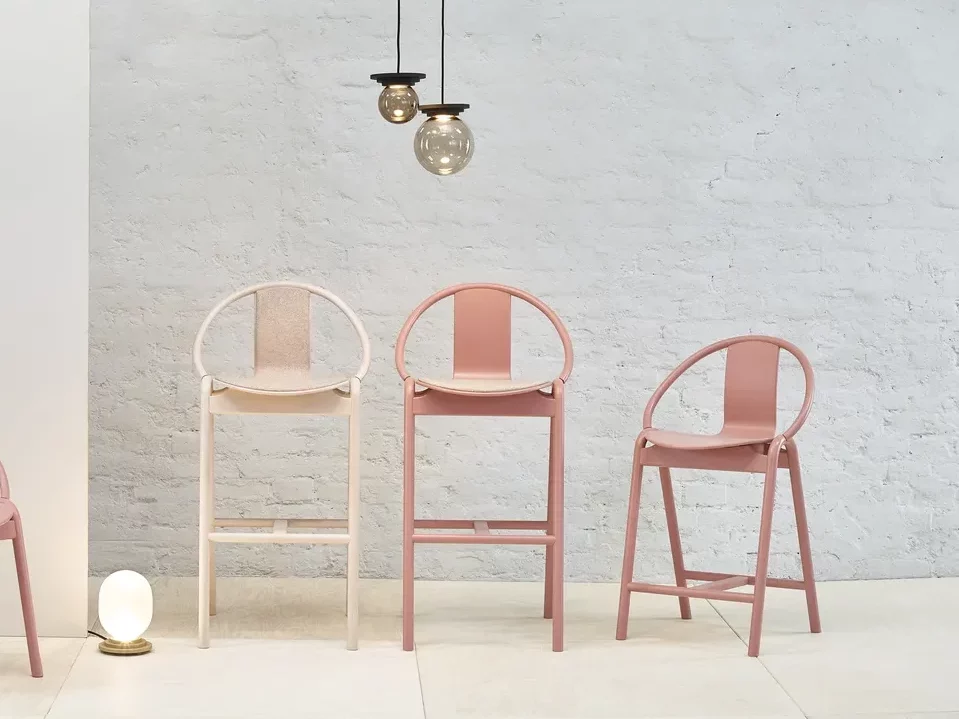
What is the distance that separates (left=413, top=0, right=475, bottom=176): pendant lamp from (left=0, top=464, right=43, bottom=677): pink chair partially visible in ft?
4.25

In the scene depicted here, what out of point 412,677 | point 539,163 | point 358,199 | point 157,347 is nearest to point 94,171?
point 157,347

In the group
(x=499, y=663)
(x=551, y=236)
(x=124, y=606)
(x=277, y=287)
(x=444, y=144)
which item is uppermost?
(x=444, y=144)

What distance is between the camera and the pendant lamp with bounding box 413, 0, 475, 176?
9.75 ft

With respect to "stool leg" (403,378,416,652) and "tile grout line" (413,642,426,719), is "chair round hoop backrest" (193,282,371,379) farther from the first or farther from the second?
"tile grout line" (413,642,426,719)

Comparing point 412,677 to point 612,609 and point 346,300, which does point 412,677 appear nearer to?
point 612,609

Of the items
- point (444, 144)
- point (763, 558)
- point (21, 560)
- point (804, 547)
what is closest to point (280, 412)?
point (21, 560)

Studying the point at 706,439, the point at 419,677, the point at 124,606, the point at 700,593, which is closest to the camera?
the point at 419,677

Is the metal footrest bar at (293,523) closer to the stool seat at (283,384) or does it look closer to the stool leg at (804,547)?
the stool seat at (283,384)

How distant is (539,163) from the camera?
13.2 ft

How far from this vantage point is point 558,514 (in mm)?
3334

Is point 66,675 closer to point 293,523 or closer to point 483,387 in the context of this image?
point 293,523

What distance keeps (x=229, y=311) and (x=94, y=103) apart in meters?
0.80

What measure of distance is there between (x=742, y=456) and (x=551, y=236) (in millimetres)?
1109

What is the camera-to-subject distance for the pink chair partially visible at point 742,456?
10.7ft
